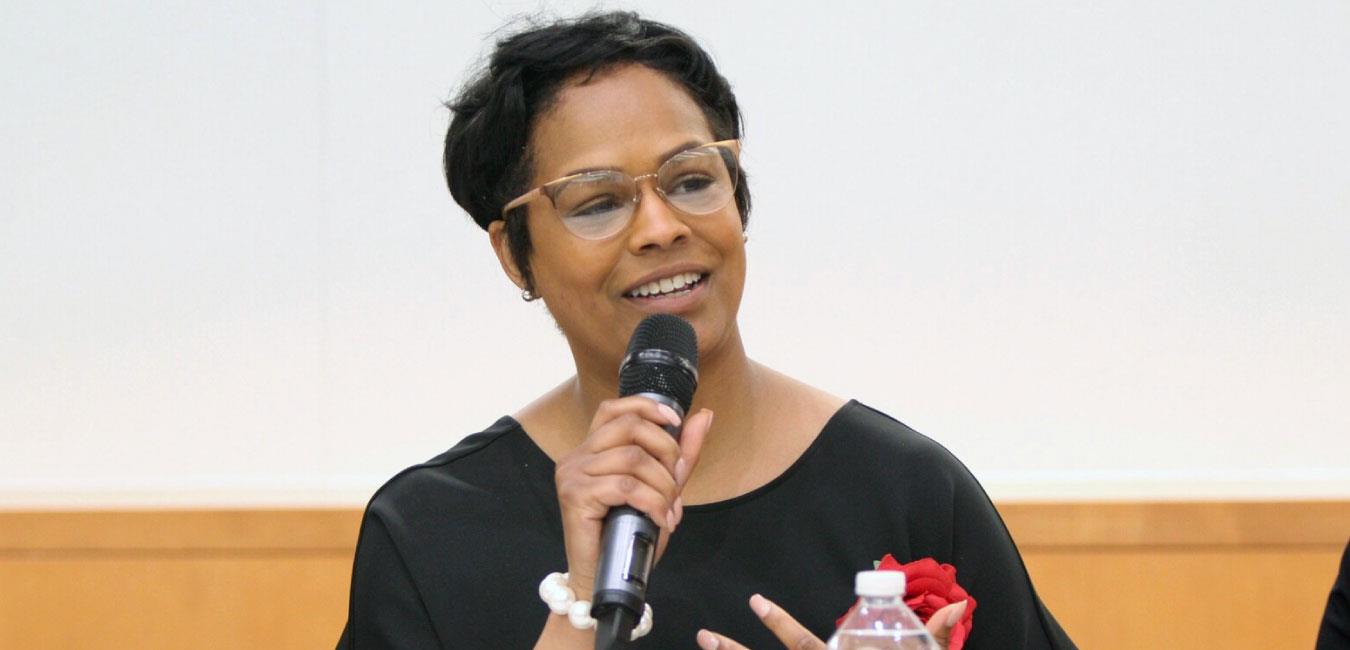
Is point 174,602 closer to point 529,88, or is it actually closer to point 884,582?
point 529,88

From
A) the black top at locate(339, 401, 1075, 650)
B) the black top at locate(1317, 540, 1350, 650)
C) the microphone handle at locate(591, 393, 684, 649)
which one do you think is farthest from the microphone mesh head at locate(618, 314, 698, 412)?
the black top at locate(1317, 540, 1350, 650)

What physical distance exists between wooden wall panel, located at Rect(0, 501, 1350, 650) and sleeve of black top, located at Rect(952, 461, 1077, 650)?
4.12 ft

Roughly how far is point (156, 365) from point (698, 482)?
203 cm

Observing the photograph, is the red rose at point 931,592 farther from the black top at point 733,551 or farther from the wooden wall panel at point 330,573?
the wooden wall panel at point 330,573

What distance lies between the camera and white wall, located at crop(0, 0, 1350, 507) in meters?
3.07

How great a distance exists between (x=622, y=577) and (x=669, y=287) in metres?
0.52

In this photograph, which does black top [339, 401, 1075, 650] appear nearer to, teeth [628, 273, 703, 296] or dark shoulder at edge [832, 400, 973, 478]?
dark shoulder at edge [832, 400, 973, 478]

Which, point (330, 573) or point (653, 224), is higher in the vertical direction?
point (653, 224)

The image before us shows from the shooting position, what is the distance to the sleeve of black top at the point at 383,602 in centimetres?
164

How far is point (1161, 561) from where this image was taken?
289 cm

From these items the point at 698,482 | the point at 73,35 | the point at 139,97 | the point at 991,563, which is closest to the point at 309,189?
the point at 139,97

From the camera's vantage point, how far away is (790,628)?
1391 mm

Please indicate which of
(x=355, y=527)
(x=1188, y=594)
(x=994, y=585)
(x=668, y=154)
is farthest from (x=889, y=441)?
(x=355, y=527)

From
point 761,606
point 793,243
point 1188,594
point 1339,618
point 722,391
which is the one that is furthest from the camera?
point 793,243
